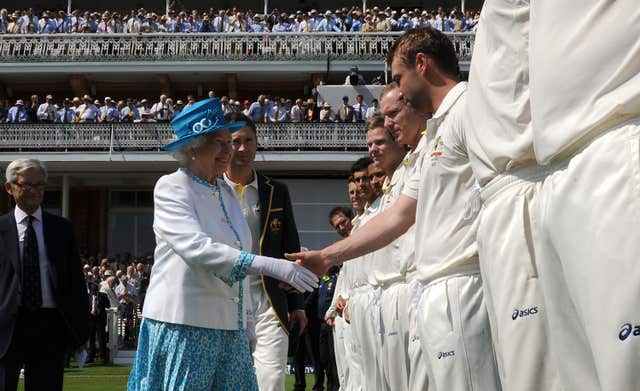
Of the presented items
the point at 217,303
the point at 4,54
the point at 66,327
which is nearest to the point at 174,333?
the point at 217,303

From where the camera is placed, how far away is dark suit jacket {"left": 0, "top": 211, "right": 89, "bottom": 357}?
6.89 m

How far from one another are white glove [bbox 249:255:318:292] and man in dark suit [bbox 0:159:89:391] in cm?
244

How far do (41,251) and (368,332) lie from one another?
8.68 ft

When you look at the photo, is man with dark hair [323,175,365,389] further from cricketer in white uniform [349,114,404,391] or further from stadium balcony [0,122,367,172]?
stadium balcony [0,122,367,172]

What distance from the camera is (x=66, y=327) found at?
7105 millimetres

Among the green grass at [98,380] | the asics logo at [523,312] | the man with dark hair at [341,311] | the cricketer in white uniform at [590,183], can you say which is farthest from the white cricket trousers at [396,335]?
the green grass at [98,380]

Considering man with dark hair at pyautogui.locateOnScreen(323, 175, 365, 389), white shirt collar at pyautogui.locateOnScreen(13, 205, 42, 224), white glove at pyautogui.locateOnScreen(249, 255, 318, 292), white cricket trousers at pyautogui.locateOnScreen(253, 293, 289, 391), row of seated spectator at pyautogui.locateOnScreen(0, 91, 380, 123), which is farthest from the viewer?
row of seated spectator at pyautogui.locateOnScreen(0, 91, 380, 123)

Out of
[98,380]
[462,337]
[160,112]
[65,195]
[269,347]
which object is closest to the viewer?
[462,337]

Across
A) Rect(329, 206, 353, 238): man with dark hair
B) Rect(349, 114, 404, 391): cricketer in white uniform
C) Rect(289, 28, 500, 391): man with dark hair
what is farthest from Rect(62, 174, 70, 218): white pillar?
Rect(289, 28, 500, 391): man with dark hair

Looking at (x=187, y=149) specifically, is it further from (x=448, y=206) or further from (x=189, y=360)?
(x=448, y=206)

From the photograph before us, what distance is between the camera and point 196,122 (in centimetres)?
552

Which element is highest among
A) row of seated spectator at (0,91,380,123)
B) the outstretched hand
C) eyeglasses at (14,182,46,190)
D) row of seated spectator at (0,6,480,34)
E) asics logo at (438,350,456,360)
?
row of seated spectator at (0,6,480,34)

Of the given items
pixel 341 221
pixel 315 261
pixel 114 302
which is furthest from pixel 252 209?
pixel 114 302

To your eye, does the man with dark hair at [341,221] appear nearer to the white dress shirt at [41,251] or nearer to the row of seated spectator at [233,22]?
the white dress shirt at [41,251]
